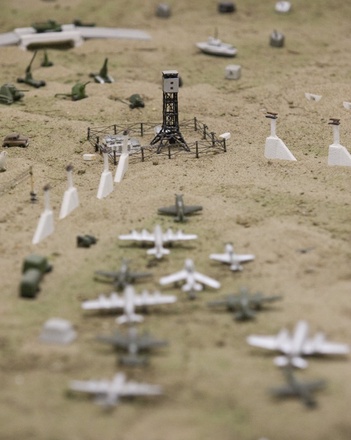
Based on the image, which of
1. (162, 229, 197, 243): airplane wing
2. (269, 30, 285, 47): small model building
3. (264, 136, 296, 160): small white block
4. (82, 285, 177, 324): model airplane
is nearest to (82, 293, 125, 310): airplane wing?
(82, 285, 177, 324): model airplane

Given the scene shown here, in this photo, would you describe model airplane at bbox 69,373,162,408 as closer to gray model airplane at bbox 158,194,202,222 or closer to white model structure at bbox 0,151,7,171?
gray model airplane at bbox 158,194,202,222

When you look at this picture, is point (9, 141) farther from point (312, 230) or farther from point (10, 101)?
→ point (312, 230)

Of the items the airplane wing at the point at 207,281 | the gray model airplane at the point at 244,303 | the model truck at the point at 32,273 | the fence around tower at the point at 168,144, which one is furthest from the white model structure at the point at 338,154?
the model truck at the point at 32,273

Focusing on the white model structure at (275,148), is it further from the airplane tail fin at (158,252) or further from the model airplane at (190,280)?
the model airplane at (190,280)

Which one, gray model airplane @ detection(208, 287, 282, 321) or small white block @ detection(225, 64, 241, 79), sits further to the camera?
small white block @ detection(225, 64, 241, 79)

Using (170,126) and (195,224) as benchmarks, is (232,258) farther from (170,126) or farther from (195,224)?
(170,126)

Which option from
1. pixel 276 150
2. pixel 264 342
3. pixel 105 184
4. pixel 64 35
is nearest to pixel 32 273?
pixel 264 342

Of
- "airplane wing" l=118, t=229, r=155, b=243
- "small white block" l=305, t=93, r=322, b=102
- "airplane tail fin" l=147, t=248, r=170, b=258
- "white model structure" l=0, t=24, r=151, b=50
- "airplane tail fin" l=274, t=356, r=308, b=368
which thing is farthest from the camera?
"white model structure" l=0, t=24, r=151, b=50
